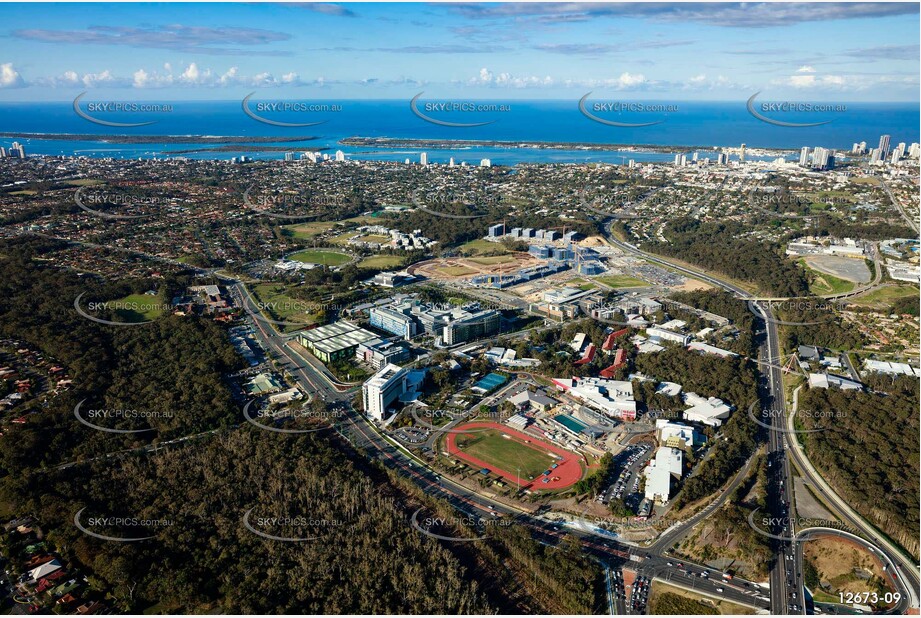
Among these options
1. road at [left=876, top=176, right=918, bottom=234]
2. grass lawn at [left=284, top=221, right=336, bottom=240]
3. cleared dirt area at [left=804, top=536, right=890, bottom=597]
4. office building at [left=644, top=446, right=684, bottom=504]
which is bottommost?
cleared dirt area at [left=804, top=536, right=890, bottom=597]

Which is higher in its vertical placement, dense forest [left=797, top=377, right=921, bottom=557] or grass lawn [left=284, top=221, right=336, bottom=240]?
grass lawn [left=284, top=221, right=336, bottom=240]

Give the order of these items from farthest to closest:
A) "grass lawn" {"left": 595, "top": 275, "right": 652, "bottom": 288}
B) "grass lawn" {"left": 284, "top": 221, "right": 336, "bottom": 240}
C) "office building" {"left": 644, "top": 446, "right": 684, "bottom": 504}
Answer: "grass lawn" {"left": 284, "top": 221, "right": 336, "bottom": 240} < "grass lawn" {"left": 595, "top": 275, "right": 652, "bottom": 288} < "office building" {"left": 644, "top": 446, "right": 684, "bottom": 504}

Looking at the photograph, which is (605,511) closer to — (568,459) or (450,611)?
(568,459)

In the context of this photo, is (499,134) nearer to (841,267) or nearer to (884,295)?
(841,267)

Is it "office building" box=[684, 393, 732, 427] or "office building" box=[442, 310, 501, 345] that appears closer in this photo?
"office building" box=[684, 393, 732, 427]

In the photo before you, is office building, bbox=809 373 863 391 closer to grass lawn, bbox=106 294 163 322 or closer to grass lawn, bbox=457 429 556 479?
grass lawn, bbox=457 429 556 479

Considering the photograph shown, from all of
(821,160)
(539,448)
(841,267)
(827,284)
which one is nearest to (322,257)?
(539,448)

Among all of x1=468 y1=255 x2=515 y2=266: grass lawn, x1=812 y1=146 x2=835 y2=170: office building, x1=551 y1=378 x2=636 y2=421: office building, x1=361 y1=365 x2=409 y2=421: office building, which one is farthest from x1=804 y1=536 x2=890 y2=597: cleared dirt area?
x1=812 y1=146 x2=835 y2=170: office building

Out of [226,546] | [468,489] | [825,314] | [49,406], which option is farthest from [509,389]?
[825,314]
